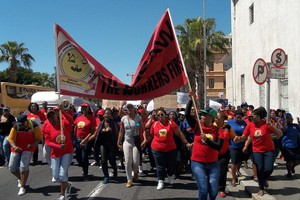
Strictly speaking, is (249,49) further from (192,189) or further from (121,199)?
(121,199)

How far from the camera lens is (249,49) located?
2070cm

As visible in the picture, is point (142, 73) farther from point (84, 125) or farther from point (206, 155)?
point (84, 125)

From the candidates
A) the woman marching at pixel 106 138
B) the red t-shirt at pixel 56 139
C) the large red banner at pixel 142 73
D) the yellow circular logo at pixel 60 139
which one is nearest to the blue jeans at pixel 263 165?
the large red banner at pixel 142 73

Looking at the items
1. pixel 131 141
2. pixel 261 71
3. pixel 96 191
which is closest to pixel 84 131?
pixel 131 141

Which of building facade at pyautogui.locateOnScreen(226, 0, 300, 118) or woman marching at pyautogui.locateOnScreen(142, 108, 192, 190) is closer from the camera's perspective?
woman marching at pyautogui.locateOnScreen(142, 108, 192, 190)

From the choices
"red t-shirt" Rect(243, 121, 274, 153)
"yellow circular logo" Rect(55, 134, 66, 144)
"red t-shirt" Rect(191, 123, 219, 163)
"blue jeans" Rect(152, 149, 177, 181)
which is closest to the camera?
"red t-shirt" Rect(191, 123, 219, 163)

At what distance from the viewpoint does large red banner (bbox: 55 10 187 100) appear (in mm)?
6625

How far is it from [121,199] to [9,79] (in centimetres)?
5109

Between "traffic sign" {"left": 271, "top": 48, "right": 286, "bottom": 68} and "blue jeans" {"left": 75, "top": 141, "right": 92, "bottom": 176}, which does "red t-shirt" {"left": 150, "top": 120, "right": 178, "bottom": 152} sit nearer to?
"blue jeans" {"left": 75, "top": 141, "right": 92, "bottom": 176}

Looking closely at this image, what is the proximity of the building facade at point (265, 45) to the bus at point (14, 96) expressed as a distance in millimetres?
17168

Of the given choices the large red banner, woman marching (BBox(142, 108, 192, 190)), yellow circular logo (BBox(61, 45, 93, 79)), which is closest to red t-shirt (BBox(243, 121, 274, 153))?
woman marching (BBox(142, 108, 192, 190))

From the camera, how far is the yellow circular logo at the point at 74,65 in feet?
21.5

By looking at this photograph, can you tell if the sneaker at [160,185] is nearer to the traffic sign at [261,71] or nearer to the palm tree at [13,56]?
the traffic sign at [261,71]

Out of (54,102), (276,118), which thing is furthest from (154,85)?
(54,102)
